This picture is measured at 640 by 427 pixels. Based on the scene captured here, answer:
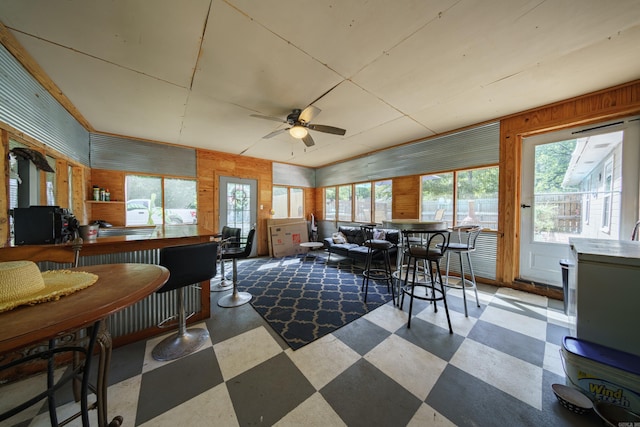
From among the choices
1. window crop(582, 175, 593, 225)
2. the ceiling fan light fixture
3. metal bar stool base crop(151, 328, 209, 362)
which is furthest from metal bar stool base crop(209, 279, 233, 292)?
window crop(582, 175, 593, 225)

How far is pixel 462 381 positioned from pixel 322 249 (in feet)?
16.1

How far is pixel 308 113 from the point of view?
105 inches

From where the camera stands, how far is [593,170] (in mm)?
2842

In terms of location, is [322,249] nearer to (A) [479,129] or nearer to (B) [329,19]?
(A) [479,129]

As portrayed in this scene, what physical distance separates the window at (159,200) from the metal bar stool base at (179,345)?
3.26m

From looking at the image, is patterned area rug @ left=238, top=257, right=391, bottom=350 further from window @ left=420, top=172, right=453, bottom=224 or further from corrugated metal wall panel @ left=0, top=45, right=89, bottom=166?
corrugated metal wall panel @ left=0, top=45, right=89, bottom=166

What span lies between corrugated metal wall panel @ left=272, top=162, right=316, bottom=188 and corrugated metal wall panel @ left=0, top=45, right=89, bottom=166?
3778 millimetres

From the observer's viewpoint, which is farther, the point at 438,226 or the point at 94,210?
the point at 94,210

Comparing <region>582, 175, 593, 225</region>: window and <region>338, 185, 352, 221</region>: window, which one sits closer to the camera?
<region>582, 175, 593, 225</region>: window

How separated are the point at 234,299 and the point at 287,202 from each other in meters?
3.87

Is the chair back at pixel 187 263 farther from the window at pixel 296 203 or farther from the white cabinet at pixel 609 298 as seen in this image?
the window at pixel 296 203

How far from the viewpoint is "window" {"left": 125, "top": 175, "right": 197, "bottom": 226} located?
4.27 meters

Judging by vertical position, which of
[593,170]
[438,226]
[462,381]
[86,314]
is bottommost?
[462,381]


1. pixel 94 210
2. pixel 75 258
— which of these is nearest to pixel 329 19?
pixel 75 258
